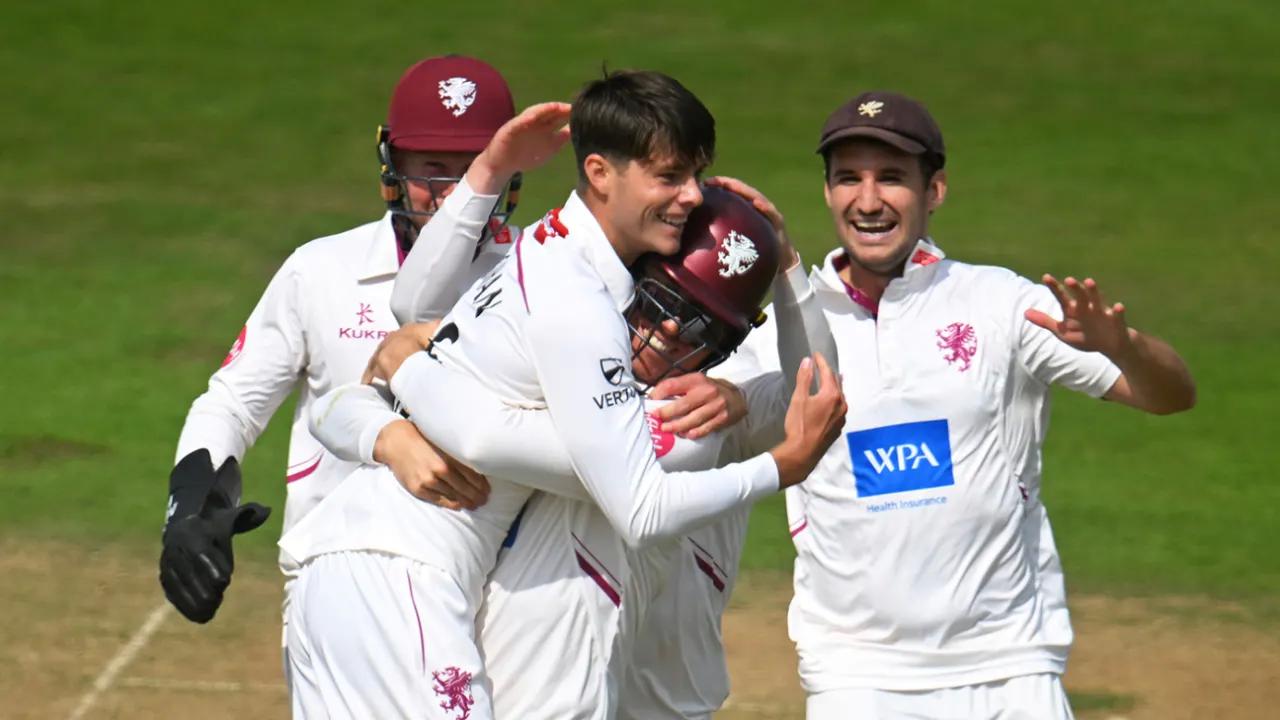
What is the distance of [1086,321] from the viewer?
4.70 m

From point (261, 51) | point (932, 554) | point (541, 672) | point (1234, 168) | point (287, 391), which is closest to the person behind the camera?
point (541, 672)

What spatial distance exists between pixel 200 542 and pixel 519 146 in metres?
1.23

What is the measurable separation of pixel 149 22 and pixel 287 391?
45.0ft

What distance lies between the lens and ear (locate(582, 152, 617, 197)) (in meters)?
4.30

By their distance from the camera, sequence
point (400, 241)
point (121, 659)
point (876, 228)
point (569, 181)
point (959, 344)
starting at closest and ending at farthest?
point (959, 344) → point (876, 228) → point (400, 241) → point (121, 659) → point (569, 181)

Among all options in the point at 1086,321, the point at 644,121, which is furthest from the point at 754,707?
the point at 644,121

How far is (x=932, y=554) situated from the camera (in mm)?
5242

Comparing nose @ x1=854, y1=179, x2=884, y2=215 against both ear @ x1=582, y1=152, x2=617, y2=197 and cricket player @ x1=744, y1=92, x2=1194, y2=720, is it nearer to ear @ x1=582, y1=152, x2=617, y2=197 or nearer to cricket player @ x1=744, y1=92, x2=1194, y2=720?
cricket player @ x1=744, y1=92, x2=1194, y2=720

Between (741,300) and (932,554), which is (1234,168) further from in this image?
(741,300)

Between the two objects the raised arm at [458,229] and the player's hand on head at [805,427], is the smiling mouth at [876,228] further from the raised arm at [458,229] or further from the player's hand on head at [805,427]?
the player's hand on head at [805,427]

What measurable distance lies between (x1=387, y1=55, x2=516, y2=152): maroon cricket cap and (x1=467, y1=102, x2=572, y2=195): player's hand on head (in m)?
0.42

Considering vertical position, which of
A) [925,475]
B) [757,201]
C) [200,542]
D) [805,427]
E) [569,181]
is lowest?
[200,542]

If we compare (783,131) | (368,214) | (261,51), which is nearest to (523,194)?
(368,214)

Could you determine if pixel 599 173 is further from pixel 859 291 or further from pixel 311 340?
pixel 311 340
